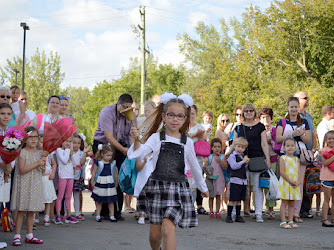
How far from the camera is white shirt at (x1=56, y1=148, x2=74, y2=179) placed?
8859 millimetres

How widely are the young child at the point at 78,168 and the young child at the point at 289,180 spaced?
363 centimetres

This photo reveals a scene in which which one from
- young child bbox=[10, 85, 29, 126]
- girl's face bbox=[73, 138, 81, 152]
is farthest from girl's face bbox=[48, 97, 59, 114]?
girl's face bbox=[73, 138, 81, 152]

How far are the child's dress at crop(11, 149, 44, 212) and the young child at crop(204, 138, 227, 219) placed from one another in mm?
4134

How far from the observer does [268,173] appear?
9.57 m

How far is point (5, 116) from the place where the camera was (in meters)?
6.75

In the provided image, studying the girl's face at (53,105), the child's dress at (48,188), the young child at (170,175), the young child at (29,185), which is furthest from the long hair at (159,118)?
the girl's face at (53,105)

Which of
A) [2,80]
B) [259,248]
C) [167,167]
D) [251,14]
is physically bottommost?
[259,248]

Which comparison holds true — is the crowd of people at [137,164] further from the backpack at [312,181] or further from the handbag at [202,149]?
the backpack at [312,181]

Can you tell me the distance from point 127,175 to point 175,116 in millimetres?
3718

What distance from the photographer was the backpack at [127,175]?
8961 millimetres

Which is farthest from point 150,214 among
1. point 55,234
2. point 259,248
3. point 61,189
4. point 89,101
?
point 89,101

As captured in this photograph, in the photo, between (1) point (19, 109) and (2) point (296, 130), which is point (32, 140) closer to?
(1) point (19, 109)

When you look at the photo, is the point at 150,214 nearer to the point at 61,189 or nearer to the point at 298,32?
the point at 61,189

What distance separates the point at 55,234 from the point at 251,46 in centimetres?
3684
